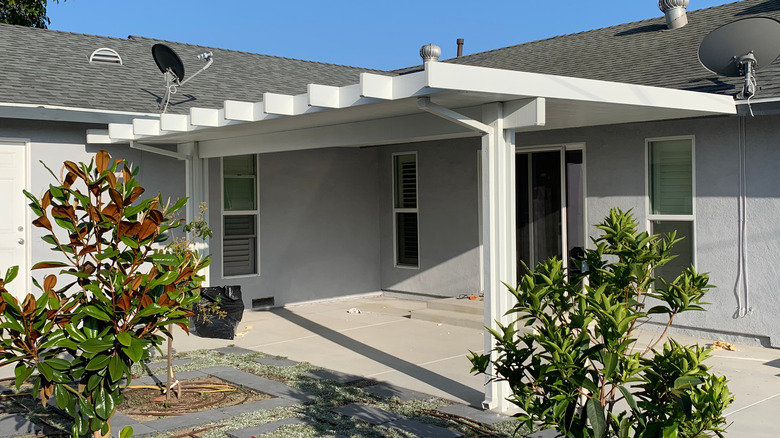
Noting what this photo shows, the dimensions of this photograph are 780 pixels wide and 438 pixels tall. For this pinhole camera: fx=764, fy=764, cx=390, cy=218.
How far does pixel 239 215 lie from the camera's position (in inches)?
456

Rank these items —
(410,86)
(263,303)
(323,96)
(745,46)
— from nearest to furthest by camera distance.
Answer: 1. (410,86)
2. (323,96)
3. (745,46)
4. (263,303)

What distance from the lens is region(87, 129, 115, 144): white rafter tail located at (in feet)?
32.0

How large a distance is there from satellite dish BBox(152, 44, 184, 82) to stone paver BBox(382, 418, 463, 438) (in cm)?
689

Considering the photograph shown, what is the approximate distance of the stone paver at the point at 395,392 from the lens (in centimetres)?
645

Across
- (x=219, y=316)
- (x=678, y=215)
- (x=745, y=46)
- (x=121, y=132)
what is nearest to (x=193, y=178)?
(x=121, y=132)

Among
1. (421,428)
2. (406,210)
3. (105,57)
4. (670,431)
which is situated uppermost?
(105,57)

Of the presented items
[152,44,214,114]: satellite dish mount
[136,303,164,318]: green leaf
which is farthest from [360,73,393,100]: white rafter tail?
[152,44,214,114]: satellite dish mount

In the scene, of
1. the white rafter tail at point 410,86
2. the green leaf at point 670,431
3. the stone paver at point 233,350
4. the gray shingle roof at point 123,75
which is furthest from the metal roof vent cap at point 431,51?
the green leaf at point 670,431

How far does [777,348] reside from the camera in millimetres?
8156

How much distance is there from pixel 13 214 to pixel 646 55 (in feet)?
28.2

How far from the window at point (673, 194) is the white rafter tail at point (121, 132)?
20.7 ft

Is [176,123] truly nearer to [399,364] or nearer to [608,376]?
[399,364]

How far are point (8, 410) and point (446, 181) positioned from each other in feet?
24.2

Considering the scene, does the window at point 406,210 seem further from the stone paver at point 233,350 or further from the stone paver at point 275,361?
the stone paver at point 275,361
